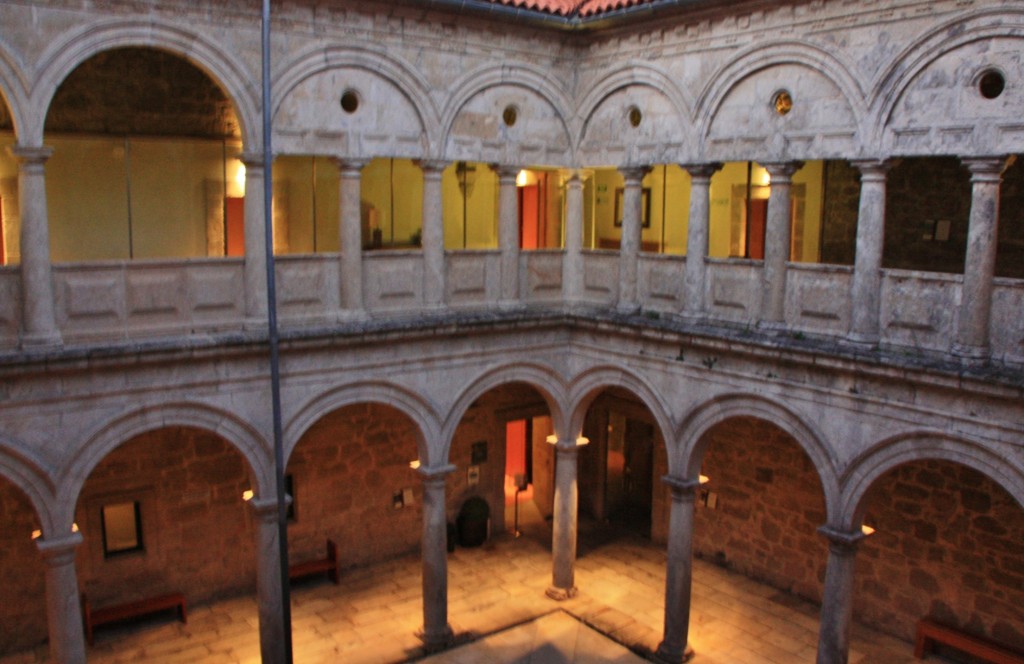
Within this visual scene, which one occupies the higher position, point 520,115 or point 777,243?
point 520,115

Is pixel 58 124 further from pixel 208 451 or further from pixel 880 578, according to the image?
pixel 880 578

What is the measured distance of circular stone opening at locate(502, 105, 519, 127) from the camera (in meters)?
12.0

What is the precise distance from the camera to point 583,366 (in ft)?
41.0

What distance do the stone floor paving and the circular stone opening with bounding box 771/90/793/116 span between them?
22.3 ft

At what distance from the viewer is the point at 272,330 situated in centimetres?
941

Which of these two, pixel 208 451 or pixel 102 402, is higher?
pixel 102 402

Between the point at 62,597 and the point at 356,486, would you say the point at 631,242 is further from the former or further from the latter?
the point at 62,597

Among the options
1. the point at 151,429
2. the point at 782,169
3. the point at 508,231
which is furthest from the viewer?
the point at 508,231

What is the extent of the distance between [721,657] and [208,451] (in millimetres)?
7467

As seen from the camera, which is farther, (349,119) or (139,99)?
(139,99)

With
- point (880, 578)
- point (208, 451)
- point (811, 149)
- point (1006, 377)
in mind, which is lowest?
point (880, 578)

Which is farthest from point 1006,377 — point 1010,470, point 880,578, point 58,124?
point 58,124

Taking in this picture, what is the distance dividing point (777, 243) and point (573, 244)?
326 centimetres

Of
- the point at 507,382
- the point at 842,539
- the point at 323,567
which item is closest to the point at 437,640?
the point at 323,567
